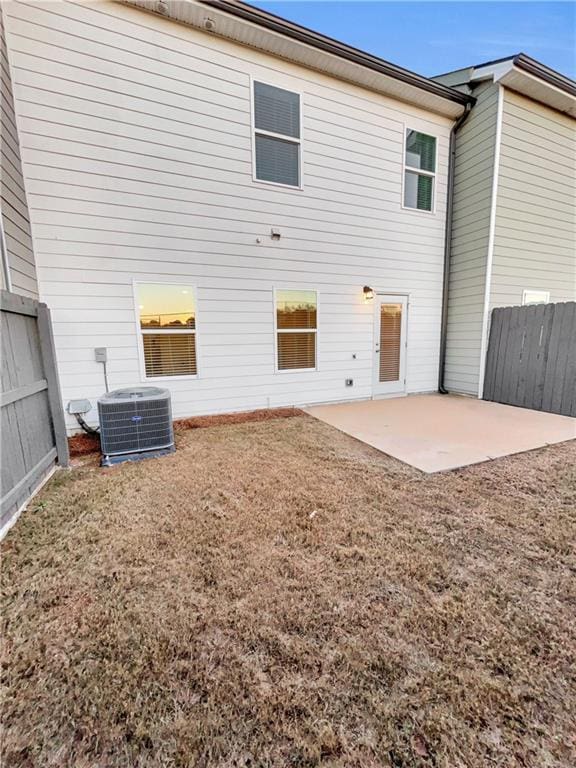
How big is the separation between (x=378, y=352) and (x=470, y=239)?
8.86 feet

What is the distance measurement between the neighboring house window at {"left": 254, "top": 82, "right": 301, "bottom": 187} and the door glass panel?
2.78 meters

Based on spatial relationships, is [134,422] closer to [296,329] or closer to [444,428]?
[296,329]

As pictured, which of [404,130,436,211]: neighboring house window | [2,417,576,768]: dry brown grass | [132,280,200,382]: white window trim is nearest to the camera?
[2,417,576,768]: dry brown grass

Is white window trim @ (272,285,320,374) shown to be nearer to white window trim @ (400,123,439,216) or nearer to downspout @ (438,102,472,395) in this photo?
white window trim @ (400,123,439,216)

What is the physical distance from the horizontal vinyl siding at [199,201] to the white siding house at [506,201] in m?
0.65

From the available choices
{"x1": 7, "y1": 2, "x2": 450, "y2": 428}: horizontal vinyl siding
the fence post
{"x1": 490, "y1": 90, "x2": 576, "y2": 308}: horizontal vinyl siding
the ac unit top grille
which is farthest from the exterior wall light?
the fence post

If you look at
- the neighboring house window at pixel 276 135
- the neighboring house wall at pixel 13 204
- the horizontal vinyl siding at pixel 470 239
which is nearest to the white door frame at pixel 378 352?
the horizontal vinyl siding at pixel 470 239

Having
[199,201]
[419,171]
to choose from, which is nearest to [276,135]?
[199,201]

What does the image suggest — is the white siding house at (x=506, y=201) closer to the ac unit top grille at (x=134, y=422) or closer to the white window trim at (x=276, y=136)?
the white window trim at (x=276, y=136)

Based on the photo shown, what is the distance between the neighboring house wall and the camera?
10.3 feet

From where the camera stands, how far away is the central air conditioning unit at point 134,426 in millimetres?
3469

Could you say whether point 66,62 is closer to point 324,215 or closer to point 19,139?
point 19,139

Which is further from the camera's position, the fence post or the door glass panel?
the door glass panel

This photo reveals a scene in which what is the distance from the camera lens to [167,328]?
471 centimetres
